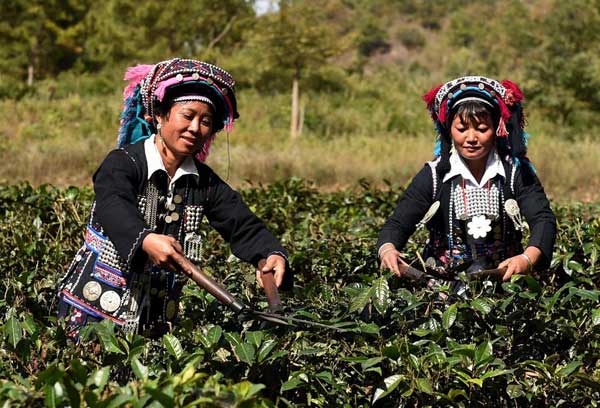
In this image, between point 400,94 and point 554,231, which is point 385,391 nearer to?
point 554,231

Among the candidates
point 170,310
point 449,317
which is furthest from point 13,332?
point 449,317

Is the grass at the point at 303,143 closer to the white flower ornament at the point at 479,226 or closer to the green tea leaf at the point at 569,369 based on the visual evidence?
the white flower ornament at the point at 479,226

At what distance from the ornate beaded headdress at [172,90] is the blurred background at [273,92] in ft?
26.4

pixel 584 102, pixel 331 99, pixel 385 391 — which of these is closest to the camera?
pixel 385 391

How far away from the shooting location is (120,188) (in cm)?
258

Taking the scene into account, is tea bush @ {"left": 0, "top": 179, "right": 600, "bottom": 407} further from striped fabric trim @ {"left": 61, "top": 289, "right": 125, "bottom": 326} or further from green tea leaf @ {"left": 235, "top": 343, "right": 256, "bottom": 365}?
striped fabric trim @ {"left": 61, "top": 289, "right": 125, "bottom": 326}

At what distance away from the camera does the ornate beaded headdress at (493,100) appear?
Answer: 3.15 meters

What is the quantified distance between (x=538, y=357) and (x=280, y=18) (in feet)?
56.6

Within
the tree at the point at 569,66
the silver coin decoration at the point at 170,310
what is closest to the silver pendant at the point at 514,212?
the silver coin decoration at the point at 170,310

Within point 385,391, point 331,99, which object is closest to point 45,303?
point 385,391

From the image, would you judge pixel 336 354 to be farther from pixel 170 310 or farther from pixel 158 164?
pixel 158 164

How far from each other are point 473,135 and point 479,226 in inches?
14.3

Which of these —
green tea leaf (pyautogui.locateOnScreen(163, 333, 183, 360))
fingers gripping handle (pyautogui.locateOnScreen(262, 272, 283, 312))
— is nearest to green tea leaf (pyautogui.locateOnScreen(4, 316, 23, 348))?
green tea leaf (pyautogui.locateOnScreen(163, 333, 183, 360))

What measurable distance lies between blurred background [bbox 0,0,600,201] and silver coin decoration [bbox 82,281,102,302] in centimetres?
822
